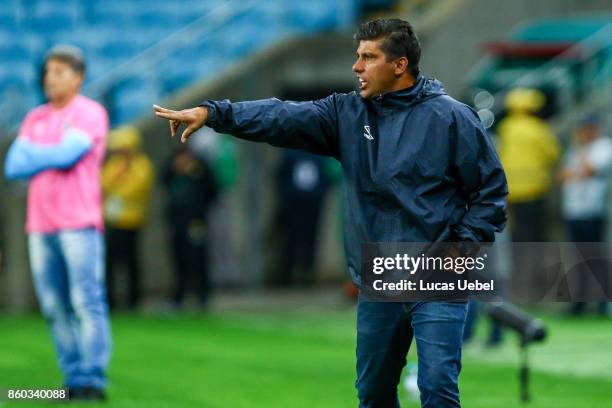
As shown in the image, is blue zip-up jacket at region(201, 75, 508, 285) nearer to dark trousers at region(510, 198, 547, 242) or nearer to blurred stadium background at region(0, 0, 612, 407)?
blurred stadium background at region(0, 0, 612, 407)

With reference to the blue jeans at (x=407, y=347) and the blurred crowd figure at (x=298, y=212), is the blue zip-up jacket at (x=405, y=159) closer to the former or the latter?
the blue jeans at (x=407, y=347)

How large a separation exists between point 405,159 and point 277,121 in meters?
0.62

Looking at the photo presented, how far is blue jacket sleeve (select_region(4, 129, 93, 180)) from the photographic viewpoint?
1065 cm

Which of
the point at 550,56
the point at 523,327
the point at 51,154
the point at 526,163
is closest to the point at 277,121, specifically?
the point at 51,154

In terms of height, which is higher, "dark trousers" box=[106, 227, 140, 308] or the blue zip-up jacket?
the blue zip-up jacket

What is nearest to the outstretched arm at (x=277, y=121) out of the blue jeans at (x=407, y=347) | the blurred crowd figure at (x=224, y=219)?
the blue jeans at (x=407, y=347)

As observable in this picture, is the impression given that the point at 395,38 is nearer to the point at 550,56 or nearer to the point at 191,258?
the point at 191,258

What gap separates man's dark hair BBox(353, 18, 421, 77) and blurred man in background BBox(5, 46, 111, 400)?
3626 mm

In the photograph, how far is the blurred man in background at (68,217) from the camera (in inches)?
421

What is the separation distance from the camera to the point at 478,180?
7.46 m

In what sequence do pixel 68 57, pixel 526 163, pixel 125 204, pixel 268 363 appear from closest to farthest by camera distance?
pixel 68 57, pixel 268 363, pixel 526 163, pixel 125 204

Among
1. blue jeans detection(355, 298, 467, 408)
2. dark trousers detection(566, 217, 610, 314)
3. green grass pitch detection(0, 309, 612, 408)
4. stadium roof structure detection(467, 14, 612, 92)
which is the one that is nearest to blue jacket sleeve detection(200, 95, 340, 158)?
blue jeans detection(355, 298, 467, 408)

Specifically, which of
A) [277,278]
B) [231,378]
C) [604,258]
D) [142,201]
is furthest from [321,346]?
[277,278]

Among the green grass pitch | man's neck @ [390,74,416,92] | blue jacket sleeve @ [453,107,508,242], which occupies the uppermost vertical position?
man's neck @ [390,74,416,92]
